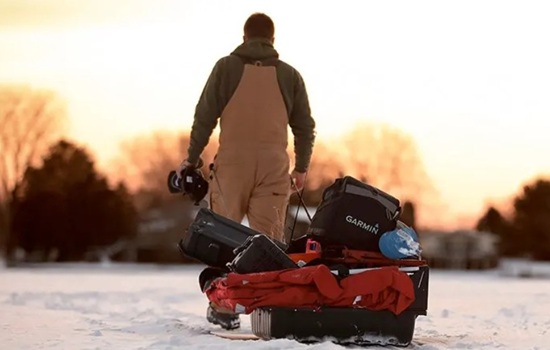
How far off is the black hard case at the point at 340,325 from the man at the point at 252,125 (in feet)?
4.19

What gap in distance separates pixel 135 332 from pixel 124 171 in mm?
74497

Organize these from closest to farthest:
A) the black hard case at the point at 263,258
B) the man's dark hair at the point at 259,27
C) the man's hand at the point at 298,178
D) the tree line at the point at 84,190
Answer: the black hard case at the point at 263,258 → the man's dark hair at the point at 259,27 → the man's hand at the point at 298,178 → the tree line at the point at 84,190

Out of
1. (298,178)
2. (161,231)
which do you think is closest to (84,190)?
(161,231)

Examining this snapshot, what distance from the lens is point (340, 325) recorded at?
6082 millimetres

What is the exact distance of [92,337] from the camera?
6.56m

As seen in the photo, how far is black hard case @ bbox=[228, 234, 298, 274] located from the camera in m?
6.20

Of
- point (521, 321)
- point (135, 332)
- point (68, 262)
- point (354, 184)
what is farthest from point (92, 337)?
point (68, 262)

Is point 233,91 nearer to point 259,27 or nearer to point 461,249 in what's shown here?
point 259,27

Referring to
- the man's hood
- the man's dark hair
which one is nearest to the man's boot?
the man's hood

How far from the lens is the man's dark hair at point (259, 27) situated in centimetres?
743

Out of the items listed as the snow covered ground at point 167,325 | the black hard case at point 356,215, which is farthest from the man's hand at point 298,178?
the black hard case at point 356,215

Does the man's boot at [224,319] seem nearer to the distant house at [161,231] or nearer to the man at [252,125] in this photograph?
the man at [252,125]

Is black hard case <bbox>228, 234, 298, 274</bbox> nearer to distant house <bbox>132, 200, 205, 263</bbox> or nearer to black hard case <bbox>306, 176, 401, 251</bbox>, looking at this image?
black hard case <bbox>306, 176, 401, 251</bbox>

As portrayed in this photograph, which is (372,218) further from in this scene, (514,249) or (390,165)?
(514,249)
